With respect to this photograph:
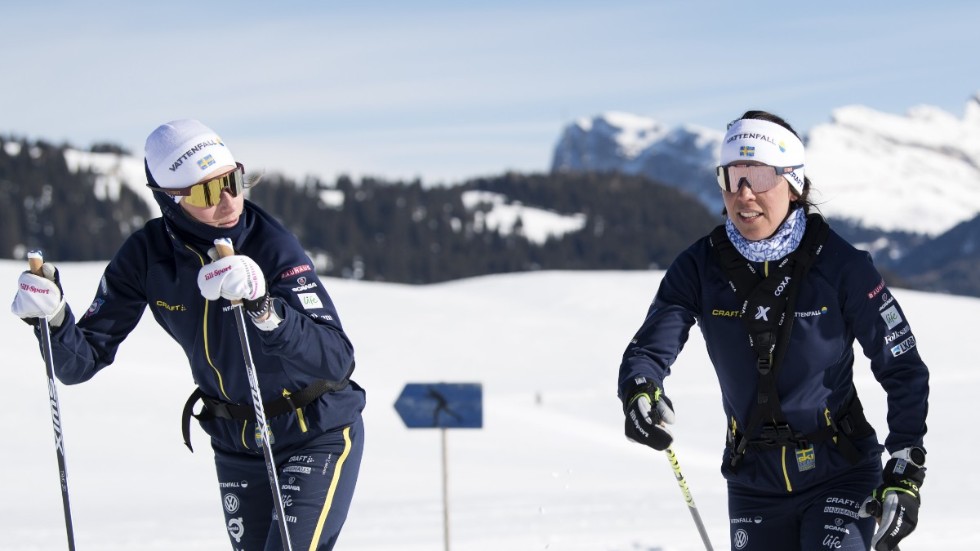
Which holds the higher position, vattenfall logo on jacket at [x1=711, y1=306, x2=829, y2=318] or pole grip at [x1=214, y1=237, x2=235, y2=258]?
pole grip at [x1=214, y1=237, x2=235, y2=258]

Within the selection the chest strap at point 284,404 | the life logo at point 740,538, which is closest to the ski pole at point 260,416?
the chest strap at point 284,404

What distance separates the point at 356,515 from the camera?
445 inches

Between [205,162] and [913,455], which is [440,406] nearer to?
[205,162]

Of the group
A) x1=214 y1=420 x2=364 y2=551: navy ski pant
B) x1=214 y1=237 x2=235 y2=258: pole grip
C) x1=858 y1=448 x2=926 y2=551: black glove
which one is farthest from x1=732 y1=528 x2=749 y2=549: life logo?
x1=214 y1=237 x2=235 y2=258: pole grip

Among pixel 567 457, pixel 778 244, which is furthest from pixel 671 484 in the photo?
pixel 778 244

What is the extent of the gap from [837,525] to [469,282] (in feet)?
124

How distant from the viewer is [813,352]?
12.6 ft

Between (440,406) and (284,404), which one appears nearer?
(284,404)

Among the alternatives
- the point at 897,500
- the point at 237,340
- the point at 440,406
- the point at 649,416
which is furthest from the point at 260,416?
the point at 440,406

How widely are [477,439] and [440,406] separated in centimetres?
1058

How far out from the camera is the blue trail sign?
8398 millimetres

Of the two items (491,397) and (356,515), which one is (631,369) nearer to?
(356,515)

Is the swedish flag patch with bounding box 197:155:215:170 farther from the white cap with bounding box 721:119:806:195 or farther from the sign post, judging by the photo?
the sign post

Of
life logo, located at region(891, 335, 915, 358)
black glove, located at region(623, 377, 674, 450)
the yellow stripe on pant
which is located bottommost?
the yellow stripe on pant
